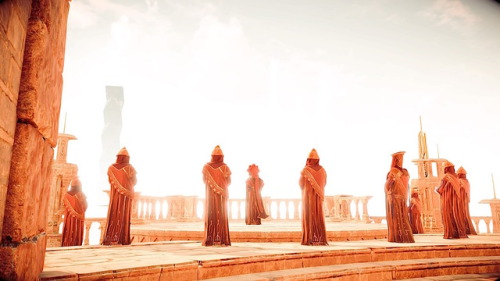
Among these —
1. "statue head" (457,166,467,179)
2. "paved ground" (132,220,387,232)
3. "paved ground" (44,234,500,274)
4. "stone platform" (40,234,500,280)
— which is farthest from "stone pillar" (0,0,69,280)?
"statue head" (457,166,467,179)

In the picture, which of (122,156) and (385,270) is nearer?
(385,270)

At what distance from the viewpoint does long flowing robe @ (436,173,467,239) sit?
861 cm

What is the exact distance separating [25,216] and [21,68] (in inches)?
40.5

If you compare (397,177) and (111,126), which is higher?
(111,126)

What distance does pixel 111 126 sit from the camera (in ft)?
607

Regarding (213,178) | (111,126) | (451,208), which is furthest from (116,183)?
(111,126)

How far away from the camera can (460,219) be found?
8734mm

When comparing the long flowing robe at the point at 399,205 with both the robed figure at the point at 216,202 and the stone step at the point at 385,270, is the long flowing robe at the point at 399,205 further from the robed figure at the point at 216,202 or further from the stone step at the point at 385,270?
the robed figure at the point at 216,202

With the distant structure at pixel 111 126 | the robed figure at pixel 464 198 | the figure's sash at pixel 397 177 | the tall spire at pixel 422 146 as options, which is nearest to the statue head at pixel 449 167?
the robed figure at pixel 464 198

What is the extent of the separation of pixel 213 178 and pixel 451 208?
7168 mm

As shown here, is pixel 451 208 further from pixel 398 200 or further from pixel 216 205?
pixel 216 205

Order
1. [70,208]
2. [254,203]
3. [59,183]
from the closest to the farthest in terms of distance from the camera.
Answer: [70,208]
[254,203]
[59,183]

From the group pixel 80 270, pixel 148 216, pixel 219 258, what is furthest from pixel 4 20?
pixel 148 216

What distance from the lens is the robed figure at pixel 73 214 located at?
27.8 feet
